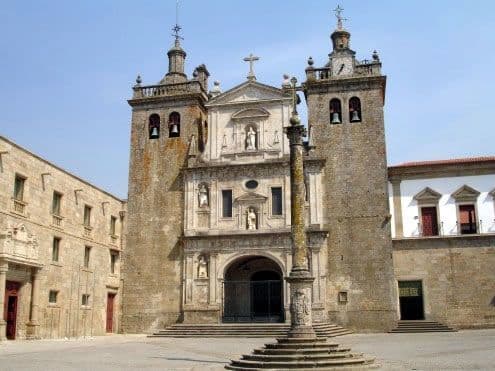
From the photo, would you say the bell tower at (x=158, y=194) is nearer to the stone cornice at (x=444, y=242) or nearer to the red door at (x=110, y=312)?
the red door at (x=110, y=312)

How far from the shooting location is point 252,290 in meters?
32.3

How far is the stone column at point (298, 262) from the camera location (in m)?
15.7

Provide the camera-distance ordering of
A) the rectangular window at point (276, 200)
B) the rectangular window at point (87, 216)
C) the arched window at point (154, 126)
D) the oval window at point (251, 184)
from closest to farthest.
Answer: the rectangular window at point (276, 200) → the oval window at point (251, 184) → the rectangular window at point (87, 216) → the arched window at point (154, 126)

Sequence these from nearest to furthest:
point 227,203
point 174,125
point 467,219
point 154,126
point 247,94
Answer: point 467,219 → point 227,203 → point 247,94 → point 174,125 → point 154,126

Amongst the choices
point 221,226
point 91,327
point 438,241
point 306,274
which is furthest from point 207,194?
point 306,274

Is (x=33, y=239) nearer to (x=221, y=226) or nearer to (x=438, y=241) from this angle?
(x=221, y=226)

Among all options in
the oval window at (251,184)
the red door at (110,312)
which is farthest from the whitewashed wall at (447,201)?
the red door at (110,312)

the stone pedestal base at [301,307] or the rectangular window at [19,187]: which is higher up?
the rectangular window at [19,187]

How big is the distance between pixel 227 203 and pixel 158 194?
4.06 meters

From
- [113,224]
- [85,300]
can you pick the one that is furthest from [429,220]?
[85,300]

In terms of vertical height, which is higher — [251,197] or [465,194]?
[251,197]

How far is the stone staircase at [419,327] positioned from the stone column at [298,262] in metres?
14.0

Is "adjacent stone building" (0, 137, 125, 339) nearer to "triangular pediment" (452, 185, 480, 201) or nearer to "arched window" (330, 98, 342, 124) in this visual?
"arched window" (330, 98, 342, 124)

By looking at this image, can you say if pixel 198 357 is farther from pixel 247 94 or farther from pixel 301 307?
pixel 247 94
